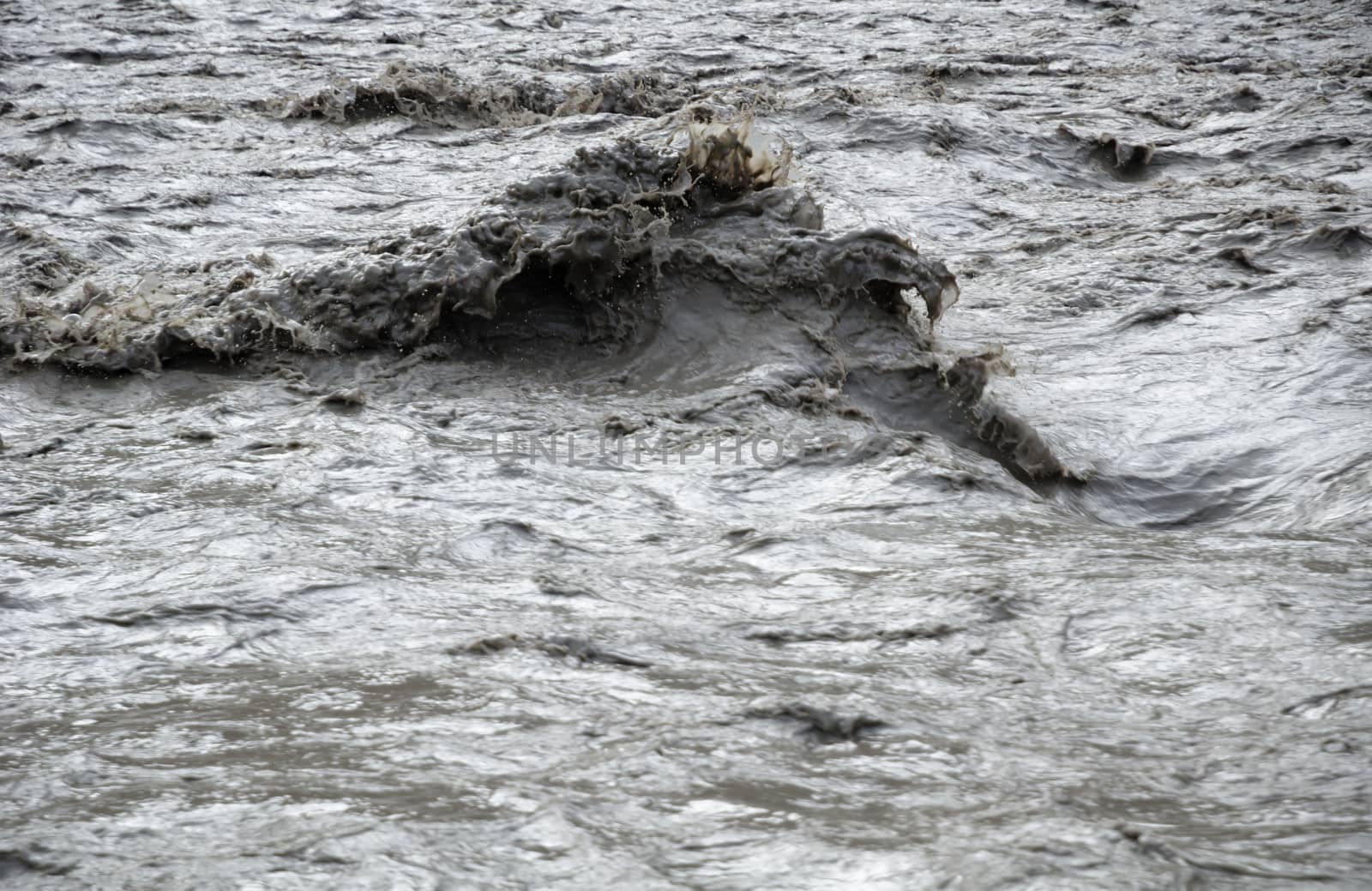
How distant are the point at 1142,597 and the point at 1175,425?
1645mm

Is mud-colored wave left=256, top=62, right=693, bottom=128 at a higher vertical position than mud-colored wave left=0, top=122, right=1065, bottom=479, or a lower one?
higher

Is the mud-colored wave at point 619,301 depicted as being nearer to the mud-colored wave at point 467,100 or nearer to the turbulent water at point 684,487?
the turbulent water at point 684,487

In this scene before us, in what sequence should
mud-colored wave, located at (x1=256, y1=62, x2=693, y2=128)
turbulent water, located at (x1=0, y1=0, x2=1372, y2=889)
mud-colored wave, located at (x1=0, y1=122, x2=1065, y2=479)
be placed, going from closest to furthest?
turbulent water, located at (x1=0, y1=0, x2=1372, y2=889)
mud-colored wave, located at (x1=0, y1=122, x2=1065, y2=479)
mud-colored wave, located at (x1=256, y1=62, x2=693, y2=128)

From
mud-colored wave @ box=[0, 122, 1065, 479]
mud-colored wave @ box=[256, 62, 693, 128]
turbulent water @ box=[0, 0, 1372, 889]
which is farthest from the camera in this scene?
mud-colored wave @ box=[256, 62, 693, 128]

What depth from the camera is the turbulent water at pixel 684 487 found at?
2.14 metres

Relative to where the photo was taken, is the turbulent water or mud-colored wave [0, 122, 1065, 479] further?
mud-colored wave [0, 122, 1065, 479]

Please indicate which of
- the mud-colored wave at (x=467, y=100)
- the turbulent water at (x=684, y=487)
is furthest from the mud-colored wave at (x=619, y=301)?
the mud-colored wave at (x=467, y=100)

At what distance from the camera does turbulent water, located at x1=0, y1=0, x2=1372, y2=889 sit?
2.14m

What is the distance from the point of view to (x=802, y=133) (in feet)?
25.4

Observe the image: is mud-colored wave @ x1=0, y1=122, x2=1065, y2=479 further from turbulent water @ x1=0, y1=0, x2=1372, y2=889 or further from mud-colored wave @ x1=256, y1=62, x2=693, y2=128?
mud-colored wave @ x1=256, y1=62, x2=693, y2=128

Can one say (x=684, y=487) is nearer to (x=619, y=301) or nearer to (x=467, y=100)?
(x=619, y=301)

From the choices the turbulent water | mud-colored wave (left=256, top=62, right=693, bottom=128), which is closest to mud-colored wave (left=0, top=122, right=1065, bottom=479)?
the turbulent water

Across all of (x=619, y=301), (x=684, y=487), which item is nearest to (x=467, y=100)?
(x=619, y=301)

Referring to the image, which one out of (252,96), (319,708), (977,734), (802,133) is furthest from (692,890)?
(252,96)
